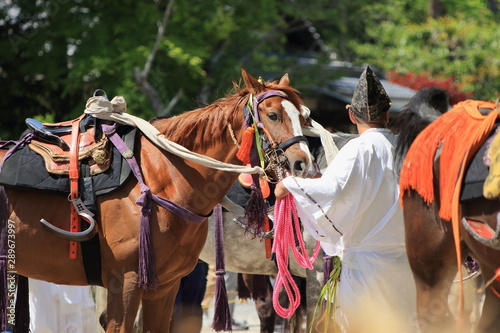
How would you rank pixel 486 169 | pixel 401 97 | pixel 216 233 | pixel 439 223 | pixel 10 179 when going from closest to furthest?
1. pixel 486 169
2. pixel 439 223
3. pixel 10 179
4. pixel 216 233
5. pixel 401 97

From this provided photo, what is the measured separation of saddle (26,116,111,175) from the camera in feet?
13.8

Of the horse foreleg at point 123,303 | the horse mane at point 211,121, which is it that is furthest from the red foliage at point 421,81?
the horse foreleg at point 123,303

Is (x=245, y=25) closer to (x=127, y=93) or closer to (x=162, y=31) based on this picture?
(x=162, y=31)

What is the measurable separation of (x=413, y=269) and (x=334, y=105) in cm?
1432

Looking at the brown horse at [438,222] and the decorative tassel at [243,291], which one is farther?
the decorative tassel at [243,291]

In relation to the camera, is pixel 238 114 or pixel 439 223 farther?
pixel 238 114

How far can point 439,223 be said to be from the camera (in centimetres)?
359

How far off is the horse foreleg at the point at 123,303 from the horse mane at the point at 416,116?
1713 mm

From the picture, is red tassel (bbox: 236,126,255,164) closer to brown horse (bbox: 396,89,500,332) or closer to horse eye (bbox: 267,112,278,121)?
horse eye (bbox: 267,112,278,121)

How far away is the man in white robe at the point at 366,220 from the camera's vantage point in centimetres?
360

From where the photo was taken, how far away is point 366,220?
12.1 feet

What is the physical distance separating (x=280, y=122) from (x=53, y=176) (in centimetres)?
143

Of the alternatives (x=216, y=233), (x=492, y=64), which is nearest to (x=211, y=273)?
(x=216, y=233)

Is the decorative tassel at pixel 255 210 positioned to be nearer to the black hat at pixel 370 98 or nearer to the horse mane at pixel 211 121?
the horse mane at pixel 211 121
